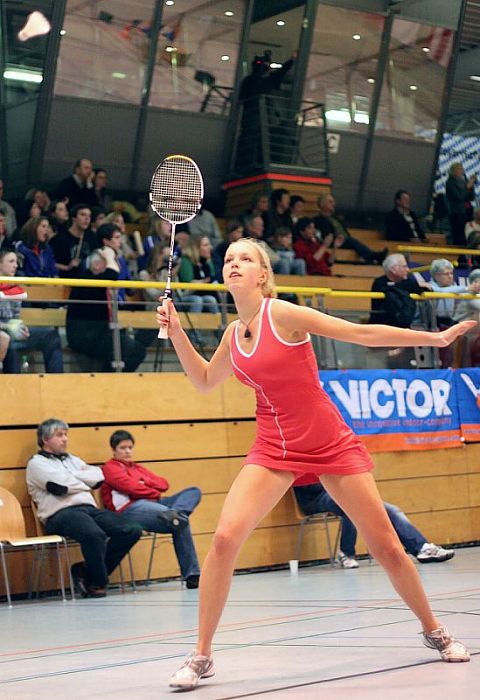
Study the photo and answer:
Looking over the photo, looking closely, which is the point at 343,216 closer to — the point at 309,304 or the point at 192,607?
the point at 309,304

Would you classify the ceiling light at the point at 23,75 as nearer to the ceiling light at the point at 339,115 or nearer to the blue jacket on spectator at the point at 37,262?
the ceiling light at the point at 339,115

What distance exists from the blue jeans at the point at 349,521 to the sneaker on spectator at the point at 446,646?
5844 mm

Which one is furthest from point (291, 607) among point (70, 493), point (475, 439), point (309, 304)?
point (475, 439)

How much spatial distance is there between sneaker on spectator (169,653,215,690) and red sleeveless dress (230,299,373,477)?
942 mm

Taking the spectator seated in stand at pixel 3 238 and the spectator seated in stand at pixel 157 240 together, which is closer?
the spectator seated in stand at pixel 3 238

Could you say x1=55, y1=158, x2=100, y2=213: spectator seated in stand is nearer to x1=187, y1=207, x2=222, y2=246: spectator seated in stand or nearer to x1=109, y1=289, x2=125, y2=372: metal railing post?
x1=187, y1=207, x2=222, y2=246: spectator seated in stand

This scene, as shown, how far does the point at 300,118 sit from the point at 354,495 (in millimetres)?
17632

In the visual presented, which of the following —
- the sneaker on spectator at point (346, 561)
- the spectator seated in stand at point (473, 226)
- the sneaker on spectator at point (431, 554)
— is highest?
the spectator seated in stand at point (473, 226)

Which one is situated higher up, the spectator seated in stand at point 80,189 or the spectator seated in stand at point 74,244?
the spectator seated in stand at point 80,189

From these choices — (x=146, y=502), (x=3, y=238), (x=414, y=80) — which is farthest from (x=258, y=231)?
(x=414, y=80)

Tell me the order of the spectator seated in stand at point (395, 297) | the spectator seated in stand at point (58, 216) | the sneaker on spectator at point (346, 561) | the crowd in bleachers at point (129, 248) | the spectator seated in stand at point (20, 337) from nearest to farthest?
the spectator seated in stand at point (20, 337) → the crowd in bleachers at point (129, 248) → the sneaker on spectator at point (346, 561) → the spectator seated in stand at point (395, 297) → the spectator seated in stand at point (58, 216)

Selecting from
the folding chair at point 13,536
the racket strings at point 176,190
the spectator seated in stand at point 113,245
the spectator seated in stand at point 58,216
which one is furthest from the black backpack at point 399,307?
the racket strings at point 176,190

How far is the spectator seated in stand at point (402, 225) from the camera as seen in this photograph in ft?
71.9

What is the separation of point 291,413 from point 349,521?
645 centimetres
